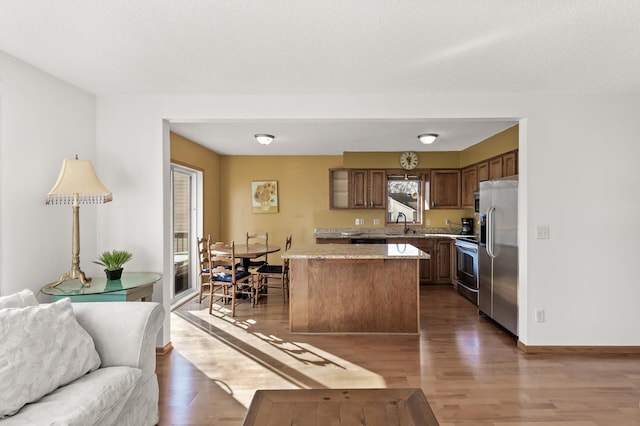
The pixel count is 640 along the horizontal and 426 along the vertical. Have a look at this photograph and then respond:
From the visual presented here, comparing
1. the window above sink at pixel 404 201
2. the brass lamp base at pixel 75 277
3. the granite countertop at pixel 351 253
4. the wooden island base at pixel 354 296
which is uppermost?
the window above sink at pixel 404 201

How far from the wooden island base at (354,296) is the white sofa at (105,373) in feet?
6.02

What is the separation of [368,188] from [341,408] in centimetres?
520

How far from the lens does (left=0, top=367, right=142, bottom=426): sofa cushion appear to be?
1.46 meters

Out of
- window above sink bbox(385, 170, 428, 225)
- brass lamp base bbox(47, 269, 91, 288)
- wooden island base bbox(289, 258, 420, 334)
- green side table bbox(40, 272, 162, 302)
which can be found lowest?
wooden island base bbox(289, 258, 420, 334)

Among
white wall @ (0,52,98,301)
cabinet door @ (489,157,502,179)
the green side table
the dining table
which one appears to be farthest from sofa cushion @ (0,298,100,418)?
cabinet door @ (489,157,502,179)

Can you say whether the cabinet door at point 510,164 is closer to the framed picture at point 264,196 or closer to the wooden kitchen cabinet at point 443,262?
the wooden kitchen cabinet at point 443,262

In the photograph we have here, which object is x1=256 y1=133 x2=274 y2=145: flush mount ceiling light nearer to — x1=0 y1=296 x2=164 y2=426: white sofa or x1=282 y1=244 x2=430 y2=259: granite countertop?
x1=282 y1=244 x2=430 y2=259: granite countertop

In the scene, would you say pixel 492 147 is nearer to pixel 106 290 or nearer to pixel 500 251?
pixel 500 251

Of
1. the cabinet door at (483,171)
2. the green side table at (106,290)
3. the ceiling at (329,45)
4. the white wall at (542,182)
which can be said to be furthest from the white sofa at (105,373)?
the cabinet door at (483,171)

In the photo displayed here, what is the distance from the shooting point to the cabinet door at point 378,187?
6.52m

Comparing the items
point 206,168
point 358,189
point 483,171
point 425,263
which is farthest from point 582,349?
point 206,168

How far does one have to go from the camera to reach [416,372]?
9.59 feet

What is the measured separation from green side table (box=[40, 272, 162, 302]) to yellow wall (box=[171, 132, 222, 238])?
2.30m

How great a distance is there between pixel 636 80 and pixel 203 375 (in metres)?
4.31
